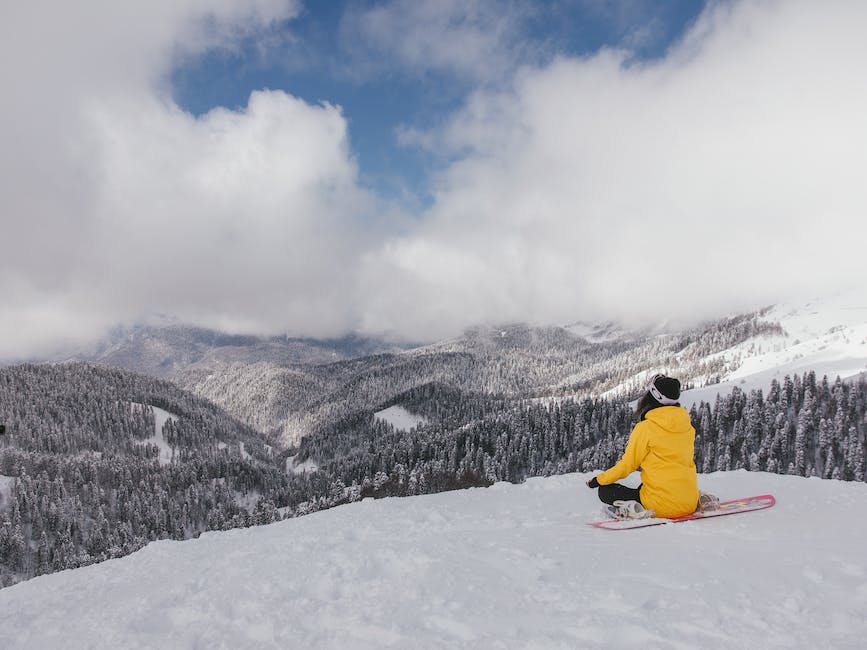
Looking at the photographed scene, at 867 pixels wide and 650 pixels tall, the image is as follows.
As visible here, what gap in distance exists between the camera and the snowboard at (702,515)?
378 inches

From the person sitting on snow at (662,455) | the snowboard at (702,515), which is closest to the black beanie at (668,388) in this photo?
the person sitting on snow at (662,455)

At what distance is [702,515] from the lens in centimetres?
984

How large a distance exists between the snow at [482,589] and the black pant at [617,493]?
64 centimetres

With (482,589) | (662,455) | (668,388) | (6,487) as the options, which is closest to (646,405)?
(668,388)

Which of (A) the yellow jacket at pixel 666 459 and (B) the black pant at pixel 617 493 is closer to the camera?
(A) the yellow jacket at pixel 666 459

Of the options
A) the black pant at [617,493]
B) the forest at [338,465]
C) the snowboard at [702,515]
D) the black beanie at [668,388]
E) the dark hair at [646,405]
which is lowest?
the forest at [338,465]

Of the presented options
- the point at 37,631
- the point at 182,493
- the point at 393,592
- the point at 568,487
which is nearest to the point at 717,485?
the point at 568,487

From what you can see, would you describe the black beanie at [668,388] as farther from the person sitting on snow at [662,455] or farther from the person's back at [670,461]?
the person's back at [670,461]

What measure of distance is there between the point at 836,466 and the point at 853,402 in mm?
22477

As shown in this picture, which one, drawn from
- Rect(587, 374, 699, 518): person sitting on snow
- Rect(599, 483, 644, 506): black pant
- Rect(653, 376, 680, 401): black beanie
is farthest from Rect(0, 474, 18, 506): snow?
Rect(653, 376, 680, 401): black beanie

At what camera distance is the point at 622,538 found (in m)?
9.02

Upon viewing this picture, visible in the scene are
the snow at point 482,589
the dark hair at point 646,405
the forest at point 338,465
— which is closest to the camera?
the snow at point 482,589

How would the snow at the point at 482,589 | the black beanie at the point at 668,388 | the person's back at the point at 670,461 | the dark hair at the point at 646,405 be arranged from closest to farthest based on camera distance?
the snow at the point at 482,589 < the person's back at the point at 670,461 < the black beanie at the point at 668,388 < the dark hair at the point at 646,405

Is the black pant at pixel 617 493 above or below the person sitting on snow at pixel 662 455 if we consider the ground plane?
below
